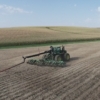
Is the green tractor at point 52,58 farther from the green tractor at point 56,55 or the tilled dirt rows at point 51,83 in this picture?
the tilled dirt rows at point 51,83

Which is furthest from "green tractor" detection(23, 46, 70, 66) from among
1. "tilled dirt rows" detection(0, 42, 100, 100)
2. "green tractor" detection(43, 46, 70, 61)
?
"tilled dirt rows" detection(0, 42, 100, 100)

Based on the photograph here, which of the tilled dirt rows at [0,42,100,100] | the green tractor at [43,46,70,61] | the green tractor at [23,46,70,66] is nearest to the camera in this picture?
the tilled dirt rows at [0,42,100,100]

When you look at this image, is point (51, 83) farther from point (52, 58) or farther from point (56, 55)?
point (52, 58)

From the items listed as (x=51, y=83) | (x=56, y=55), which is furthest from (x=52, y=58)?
(x=51, y=83)

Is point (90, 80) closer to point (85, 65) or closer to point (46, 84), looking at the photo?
point (46, 84)

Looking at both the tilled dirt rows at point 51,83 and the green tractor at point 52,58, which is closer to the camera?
the tilled dirt rows at point 51,83

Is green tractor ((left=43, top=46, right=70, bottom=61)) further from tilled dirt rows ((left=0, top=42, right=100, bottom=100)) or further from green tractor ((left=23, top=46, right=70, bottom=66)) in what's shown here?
tilled dirt rows ((left=0, top=42, right=100, bottom=100))

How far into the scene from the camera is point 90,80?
11.4 meters

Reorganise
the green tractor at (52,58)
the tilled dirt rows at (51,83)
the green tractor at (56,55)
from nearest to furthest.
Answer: the tilled dirt rows at (51,83), the green tractor at (52,58), the green tractor at (56,55)

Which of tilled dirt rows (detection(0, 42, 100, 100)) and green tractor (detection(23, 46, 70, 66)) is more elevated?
green tractor (detection(23, 46, 70, 66))

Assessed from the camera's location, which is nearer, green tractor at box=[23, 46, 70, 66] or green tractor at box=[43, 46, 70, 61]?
green tractor at box=[23, 46, 70, 66]

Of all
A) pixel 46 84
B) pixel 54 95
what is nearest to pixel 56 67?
pixel 46 84

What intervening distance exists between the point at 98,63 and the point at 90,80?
4597 mm

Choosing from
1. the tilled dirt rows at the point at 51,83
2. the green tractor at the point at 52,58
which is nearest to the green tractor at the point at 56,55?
the green tractor at the point at 52,58
